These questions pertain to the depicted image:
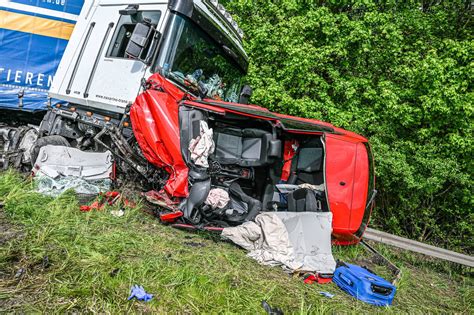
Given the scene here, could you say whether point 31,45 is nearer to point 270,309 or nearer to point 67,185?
point 67,185

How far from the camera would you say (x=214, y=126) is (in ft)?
14.5

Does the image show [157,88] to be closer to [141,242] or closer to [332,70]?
[141,242]

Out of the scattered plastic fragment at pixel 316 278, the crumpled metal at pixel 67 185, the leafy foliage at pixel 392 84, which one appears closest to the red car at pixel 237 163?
the scattered plastic fragment at pixel 316 278

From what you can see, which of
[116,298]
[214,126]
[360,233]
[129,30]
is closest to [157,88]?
[214,126]

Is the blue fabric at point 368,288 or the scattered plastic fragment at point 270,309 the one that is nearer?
the scattered plastic fragment at point 270,309

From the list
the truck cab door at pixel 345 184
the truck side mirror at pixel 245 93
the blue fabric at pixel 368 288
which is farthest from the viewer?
the truck side mirror at pixel 245 93

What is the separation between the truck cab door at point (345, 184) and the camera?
390 centimetres

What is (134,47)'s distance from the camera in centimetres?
401

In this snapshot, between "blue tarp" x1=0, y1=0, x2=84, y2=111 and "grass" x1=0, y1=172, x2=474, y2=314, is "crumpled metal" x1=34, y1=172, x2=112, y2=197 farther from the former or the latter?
"blue tarp" x1=0, y1=0, x2=84, y2=111

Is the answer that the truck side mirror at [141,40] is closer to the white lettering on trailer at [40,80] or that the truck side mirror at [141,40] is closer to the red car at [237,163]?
the red car at [237,163]

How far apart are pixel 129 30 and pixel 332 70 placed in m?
4.25

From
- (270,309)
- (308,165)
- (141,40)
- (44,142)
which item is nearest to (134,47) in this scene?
(141,40)

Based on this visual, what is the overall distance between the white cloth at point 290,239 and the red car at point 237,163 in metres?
0.22

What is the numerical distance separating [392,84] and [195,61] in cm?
408
